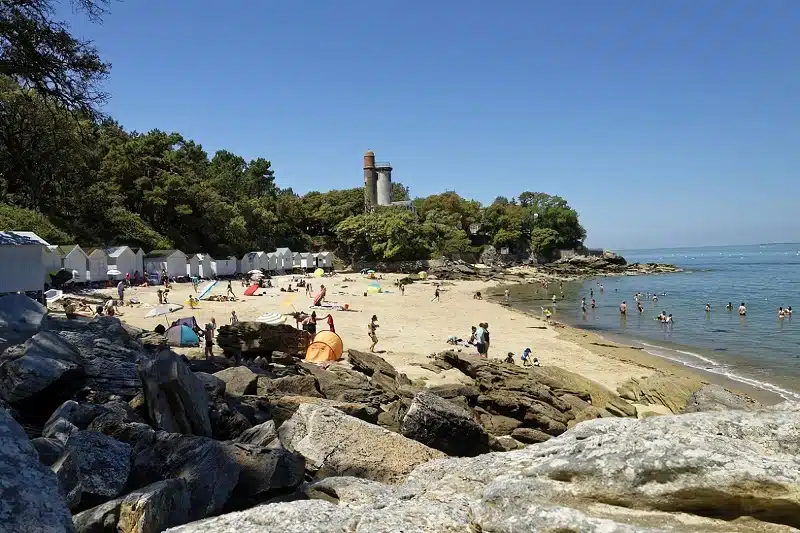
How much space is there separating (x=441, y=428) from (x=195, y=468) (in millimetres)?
4055

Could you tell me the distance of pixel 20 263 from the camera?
2191cm

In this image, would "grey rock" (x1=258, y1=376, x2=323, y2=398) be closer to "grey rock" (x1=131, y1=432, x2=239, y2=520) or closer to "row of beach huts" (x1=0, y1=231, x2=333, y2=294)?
"grey rock" (x1=131, y1=432, x2=239, y2=520)

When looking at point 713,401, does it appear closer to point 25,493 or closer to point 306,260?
point 25,493

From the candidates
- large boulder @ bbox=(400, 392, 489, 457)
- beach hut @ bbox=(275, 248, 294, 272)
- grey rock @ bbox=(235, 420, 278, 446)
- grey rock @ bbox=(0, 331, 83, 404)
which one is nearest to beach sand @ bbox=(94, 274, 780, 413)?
large boulder @ bbox=(400, 392, 489, 457)

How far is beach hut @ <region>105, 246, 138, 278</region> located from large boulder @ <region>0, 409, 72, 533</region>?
143 feet

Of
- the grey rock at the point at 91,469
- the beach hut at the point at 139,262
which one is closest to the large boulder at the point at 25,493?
the grey rock at the point at 91,469

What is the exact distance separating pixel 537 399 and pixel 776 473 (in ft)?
34.6

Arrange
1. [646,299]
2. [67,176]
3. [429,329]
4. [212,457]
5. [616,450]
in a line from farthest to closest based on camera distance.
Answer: [646,299]
[67,176]
[429,329]
[212,457]
[616,450]

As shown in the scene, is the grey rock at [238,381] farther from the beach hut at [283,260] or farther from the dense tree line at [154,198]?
the beach hut at [283,260]

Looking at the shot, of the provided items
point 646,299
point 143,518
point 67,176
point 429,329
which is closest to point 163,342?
point 143,518

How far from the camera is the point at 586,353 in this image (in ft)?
79.6

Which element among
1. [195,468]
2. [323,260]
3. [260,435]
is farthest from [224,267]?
[195,468]

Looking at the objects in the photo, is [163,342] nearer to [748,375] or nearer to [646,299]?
[748,375]

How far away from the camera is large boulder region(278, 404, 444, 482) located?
6.20m
